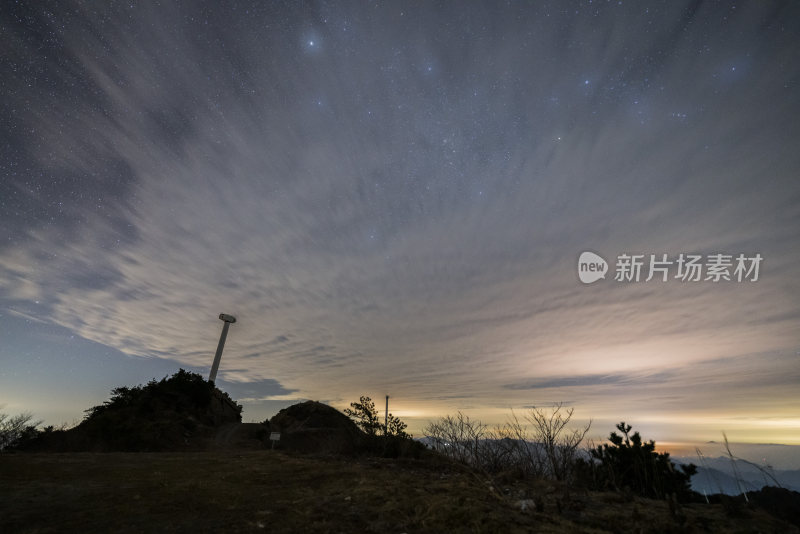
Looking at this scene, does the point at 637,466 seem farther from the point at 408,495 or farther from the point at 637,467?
the point at 408,495

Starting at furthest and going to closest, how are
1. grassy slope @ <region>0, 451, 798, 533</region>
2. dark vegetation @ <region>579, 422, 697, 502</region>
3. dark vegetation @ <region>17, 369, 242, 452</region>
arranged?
dark vegetation @ <region>17, 369, 242, 452</region> < dark vegetation @ <region>579, 422, 697, 502</region> < grassy slope @ <region>0, 451, 798, 533</region>

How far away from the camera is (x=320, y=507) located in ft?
17.3

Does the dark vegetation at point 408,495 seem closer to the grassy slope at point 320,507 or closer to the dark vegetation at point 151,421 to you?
A: the grassy slope at point 320,507

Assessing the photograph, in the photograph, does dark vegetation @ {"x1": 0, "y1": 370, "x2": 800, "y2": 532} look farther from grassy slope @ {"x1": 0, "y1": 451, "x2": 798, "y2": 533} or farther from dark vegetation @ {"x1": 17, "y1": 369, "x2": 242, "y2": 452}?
dark vegetation @ {"x1": 17, "y1": 369, "x2": 242, "y2": 452}

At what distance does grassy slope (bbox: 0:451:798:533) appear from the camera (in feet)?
14.1

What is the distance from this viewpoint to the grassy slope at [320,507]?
429cm

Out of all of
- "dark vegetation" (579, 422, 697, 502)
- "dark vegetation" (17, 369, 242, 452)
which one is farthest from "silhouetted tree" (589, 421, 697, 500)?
"dark vegetation" (17, 369, 242, 452)

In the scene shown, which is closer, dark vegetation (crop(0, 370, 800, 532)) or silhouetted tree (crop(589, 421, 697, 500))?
dark vegetation (crop(0, 370, 800, 532))

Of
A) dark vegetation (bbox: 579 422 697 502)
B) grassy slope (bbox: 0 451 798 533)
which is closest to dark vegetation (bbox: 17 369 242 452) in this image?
grassy slope (bbox: 0 451 798 533)

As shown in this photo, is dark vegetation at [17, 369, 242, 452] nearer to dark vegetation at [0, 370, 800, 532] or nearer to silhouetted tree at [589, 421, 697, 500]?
dark vegetation at [0, 370, 800, 532]

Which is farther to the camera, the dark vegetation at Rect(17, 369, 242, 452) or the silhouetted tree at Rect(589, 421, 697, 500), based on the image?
the dark vegetation at Rect(17, 369, 242, 452)

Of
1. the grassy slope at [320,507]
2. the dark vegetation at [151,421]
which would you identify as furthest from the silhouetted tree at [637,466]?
the dark vegetation at [151,421]

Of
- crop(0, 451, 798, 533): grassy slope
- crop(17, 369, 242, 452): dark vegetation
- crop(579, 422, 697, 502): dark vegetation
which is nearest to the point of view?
crop(0, 451, 798, 533): grassy slope

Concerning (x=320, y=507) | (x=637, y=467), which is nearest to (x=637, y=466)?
(x=637, y=467)
